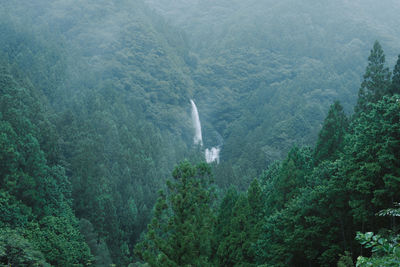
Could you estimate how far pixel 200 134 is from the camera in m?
102

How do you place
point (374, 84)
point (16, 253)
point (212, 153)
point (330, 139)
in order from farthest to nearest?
point (212, 153) → point (374, 84) → point (330, 139) → point (16, 253)

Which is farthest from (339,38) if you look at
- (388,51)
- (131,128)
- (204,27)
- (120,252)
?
(120,252)

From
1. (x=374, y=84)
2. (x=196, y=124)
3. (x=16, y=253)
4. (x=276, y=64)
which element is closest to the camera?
(x=16, y=253)

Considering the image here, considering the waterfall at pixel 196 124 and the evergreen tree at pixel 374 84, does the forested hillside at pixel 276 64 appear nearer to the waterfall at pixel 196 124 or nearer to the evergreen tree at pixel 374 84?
the waterfall at pixel 196 124

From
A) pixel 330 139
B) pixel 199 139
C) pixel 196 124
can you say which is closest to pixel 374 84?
pixel 330 139

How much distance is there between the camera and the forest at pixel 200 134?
663 inches

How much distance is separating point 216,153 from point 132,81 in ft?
94.4

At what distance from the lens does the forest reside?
16.8 metres

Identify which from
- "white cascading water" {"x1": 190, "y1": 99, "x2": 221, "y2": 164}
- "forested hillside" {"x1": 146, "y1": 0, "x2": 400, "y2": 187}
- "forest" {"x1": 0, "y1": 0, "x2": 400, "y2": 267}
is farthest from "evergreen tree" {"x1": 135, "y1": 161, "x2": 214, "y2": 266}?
"white cascading water" {"x1": 190, "y1": 99, "x2": 221, "y2": 164}

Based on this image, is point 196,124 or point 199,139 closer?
point 199,139

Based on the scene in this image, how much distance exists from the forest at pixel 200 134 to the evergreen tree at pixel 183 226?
67 millimetres

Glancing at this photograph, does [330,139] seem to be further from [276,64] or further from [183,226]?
[276,64]

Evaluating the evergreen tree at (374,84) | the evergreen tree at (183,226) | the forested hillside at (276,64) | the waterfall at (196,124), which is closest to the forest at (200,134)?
the evergreen tree at (183,226)

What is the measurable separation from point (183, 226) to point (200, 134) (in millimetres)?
86535
